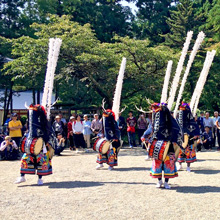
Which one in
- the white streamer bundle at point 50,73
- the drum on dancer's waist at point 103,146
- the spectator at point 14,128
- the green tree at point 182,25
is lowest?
the drum on dancer's waist at point 103,146

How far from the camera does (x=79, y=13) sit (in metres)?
25.5

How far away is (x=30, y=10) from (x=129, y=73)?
8.94 m

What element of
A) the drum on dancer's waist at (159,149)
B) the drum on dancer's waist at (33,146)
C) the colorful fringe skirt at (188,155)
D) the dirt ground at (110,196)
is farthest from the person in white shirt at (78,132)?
the drum on dancer's waist at (159,149)

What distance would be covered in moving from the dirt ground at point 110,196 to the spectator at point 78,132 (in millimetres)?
5552

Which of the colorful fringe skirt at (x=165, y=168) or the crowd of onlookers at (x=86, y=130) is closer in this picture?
the colorful fringe skirt at (x=165, y=168)

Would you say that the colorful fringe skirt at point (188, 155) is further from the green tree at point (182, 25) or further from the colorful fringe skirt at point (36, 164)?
the green tree at point (182, 25)

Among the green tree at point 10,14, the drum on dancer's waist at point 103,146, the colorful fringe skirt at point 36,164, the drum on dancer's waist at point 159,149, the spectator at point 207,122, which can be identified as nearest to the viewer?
the drum on dancer's waist at point 159,149

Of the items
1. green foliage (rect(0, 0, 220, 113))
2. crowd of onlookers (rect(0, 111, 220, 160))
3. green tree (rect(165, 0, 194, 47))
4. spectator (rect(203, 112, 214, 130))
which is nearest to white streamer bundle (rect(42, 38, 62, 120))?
crowd of onlookers (rect(0, 111, 220, 160))

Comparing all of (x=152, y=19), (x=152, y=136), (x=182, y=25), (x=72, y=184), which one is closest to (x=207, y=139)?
(x=152, y=136)

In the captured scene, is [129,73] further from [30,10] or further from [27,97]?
[27,97]

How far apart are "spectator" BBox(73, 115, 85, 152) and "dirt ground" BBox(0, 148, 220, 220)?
555 centimetres

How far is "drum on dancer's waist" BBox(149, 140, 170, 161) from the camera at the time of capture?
7352mm

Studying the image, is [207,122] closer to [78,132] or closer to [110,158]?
[78,132]

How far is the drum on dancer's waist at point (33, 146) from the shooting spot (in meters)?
7.88
